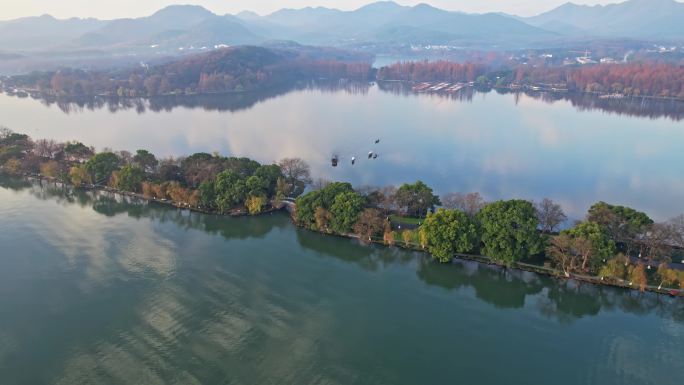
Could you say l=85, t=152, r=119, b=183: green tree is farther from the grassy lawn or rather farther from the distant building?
the distant building

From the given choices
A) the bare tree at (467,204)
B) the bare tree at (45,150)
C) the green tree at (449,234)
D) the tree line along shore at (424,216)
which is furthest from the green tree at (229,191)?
the bare tree at (45,150)

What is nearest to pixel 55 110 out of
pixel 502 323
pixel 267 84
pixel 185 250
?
pixel 267 84

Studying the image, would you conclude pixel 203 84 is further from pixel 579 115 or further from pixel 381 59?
pixel 381 59

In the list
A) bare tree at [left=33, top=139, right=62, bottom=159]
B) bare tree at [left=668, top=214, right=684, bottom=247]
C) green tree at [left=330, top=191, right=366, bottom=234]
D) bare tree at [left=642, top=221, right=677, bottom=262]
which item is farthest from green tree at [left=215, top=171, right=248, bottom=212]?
bare tree at [left=668, top=214, right=684, bottom=247]

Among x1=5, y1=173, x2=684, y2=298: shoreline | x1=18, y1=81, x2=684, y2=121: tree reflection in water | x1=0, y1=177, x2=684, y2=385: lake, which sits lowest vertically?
x1=0, y1=177, x2=684, y2=385: lake

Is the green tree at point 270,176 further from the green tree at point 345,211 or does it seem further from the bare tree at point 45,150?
the bare tree at point 45,150

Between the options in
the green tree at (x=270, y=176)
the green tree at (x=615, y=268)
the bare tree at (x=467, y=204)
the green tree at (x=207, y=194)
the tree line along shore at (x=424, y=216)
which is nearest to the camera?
the green tree at (x=615, y=268)
